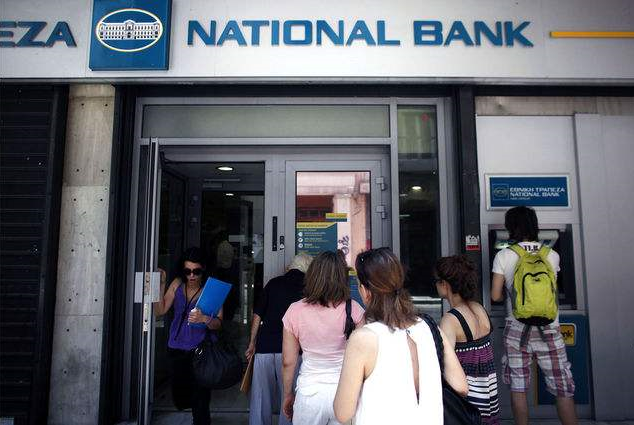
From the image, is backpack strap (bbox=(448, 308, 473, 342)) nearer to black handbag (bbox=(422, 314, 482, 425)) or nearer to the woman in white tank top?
black handbag (bbox=(422, 314, 482, 425))

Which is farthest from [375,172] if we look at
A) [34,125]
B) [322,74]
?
[34,125]

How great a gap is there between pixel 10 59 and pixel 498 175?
16.2ft

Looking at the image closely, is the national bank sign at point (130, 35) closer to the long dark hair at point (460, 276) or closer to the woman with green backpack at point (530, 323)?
the long dark hair at point (460, 276)

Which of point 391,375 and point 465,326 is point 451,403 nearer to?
point 391,375

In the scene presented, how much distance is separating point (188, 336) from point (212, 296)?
16.6 inches

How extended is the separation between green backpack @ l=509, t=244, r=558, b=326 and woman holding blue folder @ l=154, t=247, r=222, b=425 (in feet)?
8.01

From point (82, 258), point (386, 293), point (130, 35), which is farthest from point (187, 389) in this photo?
point (130, 35)

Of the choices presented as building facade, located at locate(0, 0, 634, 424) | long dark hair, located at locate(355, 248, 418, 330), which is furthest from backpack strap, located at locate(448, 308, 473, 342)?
building facade, located at locate(0, 0, 634, 424)

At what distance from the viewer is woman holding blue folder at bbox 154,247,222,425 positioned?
329 cm

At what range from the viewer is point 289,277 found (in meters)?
3.04

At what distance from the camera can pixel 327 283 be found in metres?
2.32

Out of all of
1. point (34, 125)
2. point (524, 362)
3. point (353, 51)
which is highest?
point (353, 51)

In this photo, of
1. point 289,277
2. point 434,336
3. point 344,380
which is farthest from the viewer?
point 289,277

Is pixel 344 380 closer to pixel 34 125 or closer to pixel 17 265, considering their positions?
pixel 17 265
